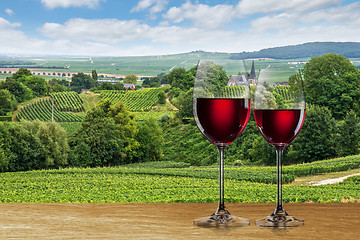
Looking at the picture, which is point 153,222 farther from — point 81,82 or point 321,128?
point 81,82

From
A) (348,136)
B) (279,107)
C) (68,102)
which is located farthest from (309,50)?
(279,107)

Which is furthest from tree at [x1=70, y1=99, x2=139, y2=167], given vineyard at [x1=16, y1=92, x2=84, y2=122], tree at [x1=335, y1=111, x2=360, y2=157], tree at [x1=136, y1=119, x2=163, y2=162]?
vineyard at [x1=16, y1=92, x2=84, y2=122]

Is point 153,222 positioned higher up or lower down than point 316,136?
higher up

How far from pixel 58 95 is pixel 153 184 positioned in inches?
3087

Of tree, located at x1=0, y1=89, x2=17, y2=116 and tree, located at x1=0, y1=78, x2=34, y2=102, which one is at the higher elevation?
tree, located at x1=0, y1=78, x2=34, y2=102

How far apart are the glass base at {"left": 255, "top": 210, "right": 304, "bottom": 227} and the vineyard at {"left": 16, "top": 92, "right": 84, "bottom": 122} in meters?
79.9

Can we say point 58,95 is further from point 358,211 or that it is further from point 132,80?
point 358,211

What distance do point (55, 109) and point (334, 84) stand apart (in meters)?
63.2

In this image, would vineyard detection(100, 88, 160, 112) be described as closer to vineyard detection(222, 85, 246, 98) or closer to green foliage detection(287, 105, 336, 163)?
green foliage detection(287, 105, 336, 163)

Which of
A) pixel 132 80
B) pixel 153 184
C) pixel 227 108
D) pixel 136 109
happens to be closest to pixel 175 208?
pixel 227 108

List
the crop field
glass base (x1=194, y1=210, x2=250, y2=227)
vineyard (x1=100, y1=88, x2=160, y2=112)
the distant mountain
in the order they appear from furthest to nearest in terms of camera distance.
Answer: the distant mountain → vineyard (x1=100, y1=88, x2=160, y2=112) → the crop field → glass base (x1=194, y1=210, x2=250, y2=227)

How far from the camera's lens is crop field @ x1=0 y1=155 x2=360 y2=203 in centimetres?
1942

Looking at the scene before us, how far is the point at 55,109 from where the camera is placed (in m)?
90.2

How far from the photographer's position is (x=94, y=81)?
139 metres
